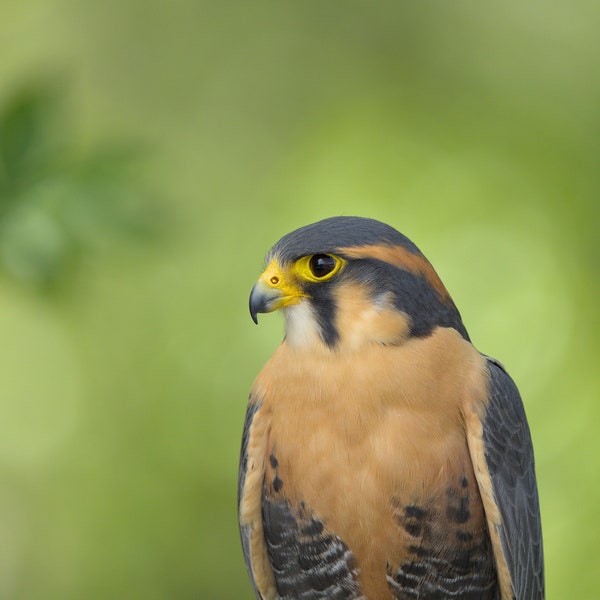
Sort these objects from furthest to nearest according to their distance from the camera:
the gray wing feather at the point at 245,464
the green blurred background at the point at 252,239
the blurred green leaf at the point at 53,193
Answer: the green blurred background at the point at 252,239 < the gray wing feather at the point at 245,464 < the blurred green leaf at the point at 53,193

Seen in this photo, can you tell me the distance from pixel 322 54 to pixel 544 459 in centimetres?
385

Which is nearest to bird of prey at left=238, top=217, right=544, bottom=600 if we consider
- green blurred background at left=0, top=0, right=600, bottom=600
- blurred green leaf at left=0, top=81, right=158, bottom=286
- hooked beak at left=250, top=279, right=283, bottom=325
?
hooked beak at left=250, top=279, right=283, bottom=325

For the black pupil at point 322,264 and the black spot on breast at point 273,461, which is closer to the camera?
the black pupil at point 322,264

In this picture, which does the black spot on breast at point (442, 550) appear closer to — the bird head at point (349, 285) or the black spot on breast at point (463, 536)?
the black spot on breast at point (463, 536)

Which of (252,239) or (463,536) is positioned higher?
(252,239)

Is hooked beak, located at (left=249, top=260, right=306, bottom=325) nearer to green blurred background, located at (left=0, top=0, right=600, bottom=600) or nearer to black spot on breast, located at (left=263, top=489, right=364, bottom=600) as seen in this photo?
black spot on breast, located at (left=263, top=489, right=364, bottom=600)

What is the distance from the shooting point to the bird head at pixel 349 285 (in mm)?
2340

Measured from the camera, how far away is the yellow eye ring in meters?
2.37

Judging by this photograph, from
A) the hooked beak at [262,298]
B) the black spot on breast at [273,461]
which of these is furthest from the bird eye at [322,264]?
the black spot on breast at [273,461]

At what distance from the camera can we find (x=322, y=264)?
7.81 ft

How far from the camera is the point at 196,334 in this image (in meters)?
6.24

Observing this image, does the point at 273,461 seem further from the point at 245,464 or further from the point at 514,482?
the point at 514,482

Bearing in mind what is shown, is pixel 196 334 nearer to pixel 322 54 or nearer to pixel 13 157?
pixel 322 54

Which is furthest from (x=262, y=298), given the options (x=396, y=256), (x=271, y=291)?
(x=396, y=256)
